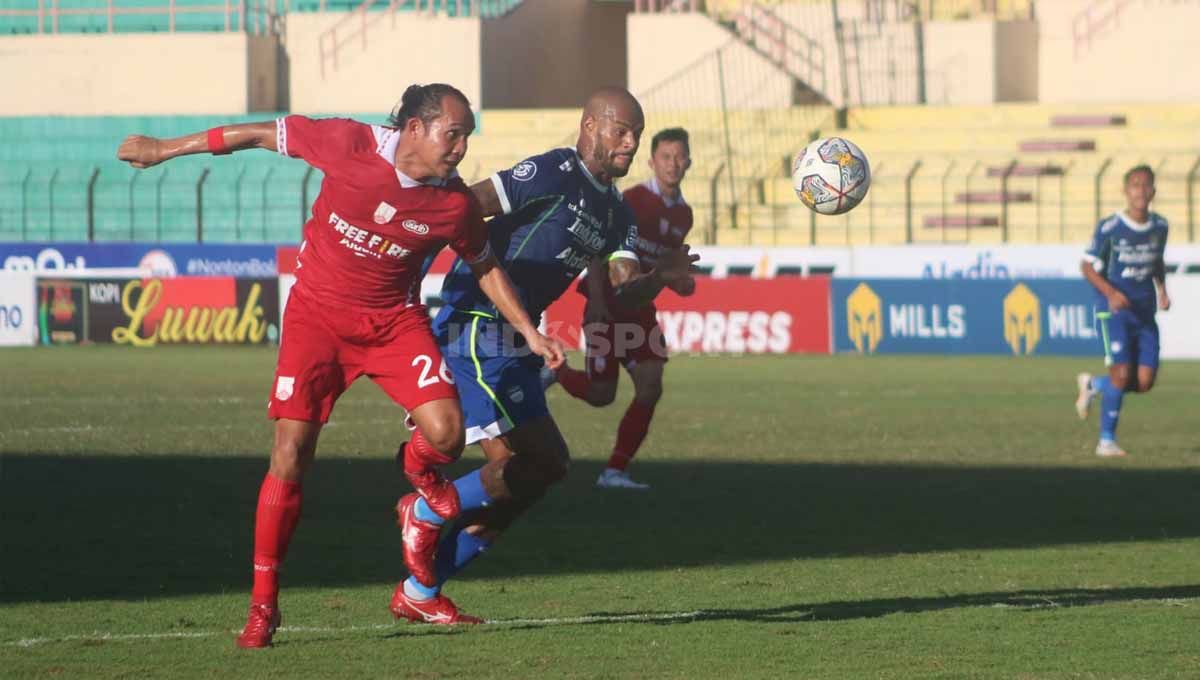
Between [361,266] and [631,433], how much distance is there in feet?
19.5

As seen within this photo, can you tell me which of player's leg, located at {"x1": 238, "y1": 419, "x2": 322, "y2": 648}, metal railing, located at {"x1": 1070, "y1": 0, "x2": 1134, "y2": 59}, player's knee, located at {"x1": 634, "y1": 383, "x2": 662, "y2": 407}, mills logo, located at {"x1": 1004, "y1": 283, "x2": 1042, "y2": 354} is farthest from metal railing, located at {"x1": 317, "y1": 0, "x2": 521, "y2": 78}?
player's leg, located at {"x1": 238, "y1": 419, "x2": 322, "y2": 648}

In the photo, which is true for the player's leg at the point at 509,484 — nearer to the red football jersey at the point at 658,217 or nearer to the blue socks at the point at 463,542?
the blue socks at the point at 463,542

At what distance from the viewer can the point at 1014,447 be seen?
643 inches

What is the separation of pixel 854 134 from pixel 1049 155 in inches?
161

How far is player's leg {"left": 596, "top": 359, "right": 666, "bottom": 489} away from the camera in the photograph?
1327 centimetres

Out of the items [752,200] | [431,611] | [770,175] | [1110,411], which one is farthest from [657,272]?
[770,175]

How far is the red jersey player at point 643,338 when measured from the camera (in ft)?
42.9

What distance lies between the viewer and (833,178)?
10.5 m

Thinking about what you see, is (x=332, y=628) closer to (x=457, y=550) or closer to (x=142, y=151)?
(x=457, y=550)

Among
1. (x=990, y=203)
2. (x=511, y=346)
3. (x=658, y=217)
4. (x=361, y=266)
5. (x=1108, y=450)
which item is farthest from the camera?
(x=990, y=203)

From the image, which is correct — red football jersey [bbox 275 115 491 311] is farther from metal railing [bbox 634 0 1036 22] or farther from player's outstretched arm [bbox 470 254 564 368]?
metal railing [bbox 634 0 1036 22]

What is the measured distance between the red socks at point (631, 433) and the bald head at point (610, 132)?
4868mm

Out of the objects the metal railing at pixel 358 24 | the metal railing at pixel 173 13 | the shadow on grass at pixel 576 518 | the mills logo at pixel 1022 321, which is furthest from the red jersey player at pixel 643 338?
the metal railing at pixel 173 13

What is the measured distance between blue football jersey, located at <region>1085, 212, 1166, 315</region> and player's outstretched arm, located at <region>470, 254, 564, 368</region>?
934 centimetres
